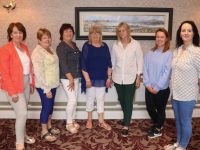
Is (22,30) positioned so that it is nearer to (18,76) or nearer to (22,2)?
(18,76)

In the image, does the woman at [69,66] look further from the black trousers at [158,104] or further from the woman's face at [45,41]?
the black trousers at [158,104]

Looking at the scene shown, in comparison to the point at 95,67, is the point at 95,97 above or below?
below

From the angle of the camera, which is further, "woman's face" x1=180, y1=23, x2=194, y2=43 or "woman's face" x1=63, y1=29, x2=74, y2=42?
"woman's face" x1=63, y1=29, x2=74, y2=42

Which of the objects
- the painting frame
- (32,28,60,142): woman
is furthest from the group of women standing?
the painting frame

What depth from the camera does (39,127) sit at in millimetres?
3842

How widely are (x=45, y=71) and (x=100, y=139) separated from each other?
3.79 feet

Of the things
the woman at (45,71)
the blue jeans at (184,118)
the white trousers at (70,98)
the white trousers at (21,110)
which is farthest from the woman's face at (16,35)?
the blue jeans at (184,118)

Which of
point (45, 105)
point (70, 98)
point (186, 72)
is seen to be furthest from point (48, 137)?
point (186, 72)

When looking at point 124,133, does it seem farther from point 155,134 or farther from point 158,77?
point 158,77

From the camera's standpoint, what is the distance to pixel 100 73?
3.63 m

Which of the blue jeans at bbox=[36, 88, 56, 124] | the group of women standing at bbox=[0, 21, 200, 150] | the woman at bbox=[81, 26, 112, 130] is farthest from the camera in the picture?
the woman at bbox=[81, 26, 112, 130]

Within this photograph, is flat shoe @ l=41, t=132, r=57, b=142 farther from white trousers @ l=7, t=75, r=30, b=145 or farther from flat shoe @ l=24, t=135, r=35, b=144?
white trousers @ l=7, t=75, r=30, b=145

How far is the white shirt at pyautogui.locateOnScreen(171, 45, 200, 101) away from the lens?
2727 millimetres

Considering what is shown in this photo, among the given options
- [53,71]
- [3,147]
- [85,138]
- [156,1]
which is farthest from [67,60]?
[156,1]
